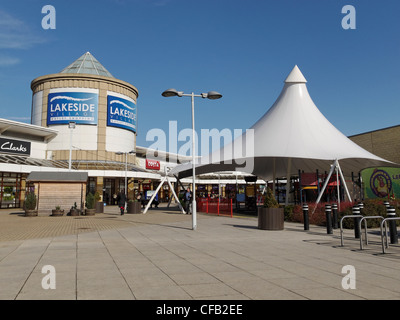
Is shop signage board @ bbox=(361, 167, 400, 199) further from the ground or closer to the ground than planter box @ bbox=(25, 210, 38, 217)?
further from the ground

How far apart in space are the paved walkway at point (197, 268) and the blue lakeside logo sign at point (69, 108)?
42478mm

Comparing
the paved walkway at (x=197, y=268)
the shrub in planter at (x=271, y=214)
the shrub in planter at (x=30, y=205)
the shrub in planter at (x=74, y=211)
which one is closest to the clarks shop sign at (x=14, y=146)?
the shrub in planter at (x=30, y=205)

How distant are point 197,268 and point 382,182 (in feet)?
108

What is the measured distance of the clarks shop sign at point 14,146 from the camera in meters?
38.2

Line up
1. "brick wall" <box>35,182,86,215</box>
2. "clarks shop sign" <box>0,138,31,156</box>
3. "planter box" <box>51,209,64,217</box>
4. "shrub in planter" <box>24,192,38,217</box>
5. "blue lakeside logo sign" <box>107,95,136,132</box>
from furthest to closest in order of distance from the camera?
"blue lakeside logo sign" <box>107,95,136,132</box> → "clarks shop sign" <box>0,138,31,156</box> → "brick wall" <box>35,182,86,215</box> → "planter box" <box>51,209,64,217</box> → "shrub in planter" <box>24,192,38,217</box>

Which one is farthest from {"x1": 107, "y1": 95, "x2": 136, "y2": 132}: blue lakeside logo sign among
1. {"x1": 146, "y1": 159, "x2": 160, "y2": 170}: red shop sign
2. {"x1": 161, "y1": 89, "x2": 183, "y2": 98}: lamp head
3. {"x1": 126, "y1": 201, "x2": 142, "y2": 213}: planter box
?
{"x1": 161, "y1": 89, "x2": 183, "y2": 98}: lamp head

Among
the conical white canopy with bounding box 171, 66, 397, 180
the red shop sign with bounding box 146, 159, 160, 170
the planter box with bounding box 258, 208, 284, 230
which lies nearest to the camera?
the planter box with bounding box 258, 208, 284, 230

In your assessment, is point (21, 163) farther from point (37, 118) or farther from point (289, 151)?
point (289, 151)

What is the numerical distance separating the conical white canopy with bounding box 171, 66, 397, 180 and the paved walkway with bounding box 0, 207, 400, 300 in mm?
9439

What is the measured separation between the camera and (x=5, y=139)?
3838cm

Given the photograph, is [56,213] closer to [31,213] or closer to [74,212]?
[74,212]

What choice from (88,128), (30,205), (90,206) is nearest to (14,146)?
(88,128)

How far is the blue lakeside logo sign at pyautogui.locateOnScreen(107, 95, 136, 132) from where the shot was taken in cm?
5288

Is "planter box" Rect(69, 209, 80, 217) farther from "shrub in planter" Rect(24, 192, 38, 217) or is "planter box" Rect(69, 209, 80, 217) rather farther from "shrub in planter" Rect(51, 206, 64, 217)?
"shrub in planter" Rect(24, 192, 38, 217)
